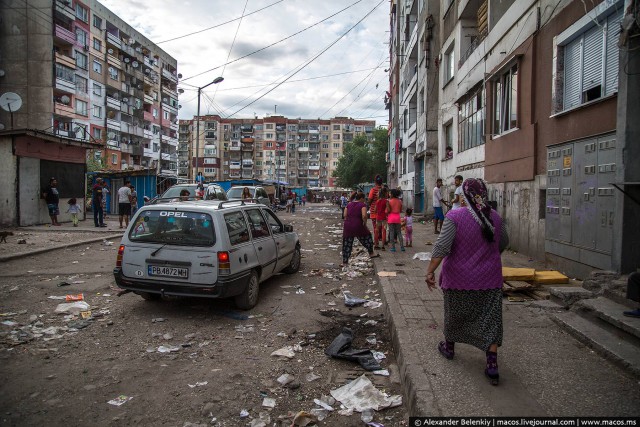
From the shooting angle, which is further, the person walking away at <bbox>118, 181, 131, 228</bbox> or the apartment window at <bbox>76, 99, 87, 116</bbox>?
the apartment window at <bbox>76, 99, 87, 116</bbox>

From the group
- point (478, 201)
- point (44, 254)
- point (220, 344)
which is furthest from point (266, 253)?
point (44, 254)

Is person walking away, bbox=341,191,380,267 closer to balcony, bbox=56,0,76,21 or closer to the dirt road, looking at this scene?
the dirt road

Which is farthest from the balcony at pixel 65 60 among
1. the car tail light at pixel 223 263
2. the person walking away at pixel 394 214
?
the car tail light at pixel 223 263

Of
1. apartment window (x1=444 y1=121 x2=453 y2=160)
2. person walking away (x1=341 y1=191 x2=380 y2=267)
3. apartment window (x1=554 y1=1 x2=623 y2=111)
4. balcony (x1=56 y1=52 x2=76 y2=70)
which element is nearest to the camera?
apartment window (x1=554 y1=1 x2=623 y2=111)

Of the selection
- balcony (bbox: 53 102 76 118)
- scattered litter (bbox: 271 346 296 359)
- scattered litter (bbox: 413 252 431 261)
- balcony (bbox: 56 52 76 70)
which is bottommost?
scattered litter (bbox: 271 346 296 359)

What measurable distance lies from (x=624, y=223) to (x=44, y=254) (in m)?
11.8

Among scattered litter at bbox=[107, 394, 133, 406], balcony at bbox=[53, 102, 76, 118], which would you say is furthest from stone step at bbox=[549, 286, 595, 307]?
balcony at bbox=[53, 102, 76, 118]

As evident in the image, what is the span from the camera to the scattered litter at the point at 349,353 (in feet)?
13.6

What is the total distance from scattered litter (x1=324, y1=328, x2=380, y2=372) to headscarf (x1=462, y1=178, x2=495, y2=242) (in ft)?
5.65

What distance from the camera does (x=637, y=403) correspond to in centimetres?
294

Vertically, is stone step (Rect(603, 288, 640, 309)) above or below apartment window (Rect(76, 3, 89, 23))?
below

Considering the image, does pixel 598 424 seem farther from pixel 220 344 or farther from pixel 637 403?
pixel 220 344

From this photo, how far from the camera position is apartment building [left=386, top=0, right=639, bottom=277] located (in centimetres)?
552

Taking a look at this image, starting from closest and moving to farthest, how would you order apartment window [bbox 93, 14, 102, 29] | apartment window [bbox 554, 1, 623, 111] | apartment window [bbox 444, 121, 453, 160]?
apartment window [bbox 554, 1, 623, 111] → apartment window [bbox 444, 121, 453, 160] → apartment window [bbox 93, 14, 102, 29]
